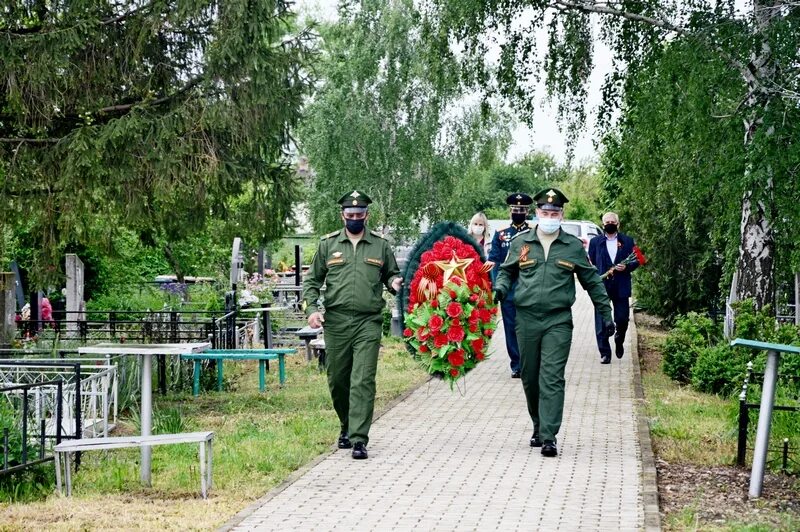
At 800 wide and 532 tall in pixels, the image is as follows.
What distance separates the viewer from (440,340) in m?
9.99

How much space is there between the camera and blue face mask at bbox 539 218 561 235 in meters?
9.98

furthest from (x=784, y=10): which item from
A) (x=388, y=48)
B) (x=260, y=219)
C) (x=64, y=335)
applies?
(x=388, y=48)

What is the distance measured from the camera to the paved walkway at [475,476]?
748 centimetres

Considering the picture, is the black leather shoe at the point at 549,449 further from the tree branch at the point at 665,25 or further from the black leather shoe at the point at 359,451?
the tree branch at the point at 665,25

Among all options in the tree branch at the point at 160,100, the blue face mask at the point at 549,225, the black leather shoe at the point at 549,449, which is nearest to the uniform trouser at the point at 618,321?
the tree branch at the point at 160,100

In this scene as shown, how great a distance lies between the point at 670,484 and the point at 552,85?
1095 cm

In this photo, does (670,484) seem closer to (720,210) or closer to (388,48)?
(720,210)

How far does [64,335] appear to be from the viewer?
60.8ft

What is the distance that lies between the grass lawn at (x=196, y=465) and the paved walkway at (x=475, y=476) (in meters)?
0.37

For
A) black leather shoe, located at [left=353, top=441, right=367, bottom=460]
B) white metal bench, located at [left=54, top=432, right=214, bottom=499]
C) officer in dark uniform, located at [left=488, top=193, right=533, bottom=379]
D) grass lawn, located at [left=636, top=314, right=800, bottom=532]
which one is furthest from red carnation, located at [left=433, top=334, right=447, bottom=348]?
officer in dark uniform, located at [left=488, top=193, right=533, bottom=379]

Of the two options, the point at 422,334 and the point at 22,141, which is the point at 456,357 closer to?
the point at 422,334

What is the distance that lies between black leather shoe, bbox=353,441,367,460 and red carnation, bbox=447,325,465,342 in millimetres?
1100

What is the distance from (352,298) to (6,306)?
598cm

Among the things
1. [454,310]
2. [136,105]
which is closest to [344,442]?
[454,310]
